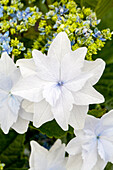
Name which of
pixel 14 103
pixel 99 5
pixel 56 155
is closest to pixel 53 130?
pixel 56 155

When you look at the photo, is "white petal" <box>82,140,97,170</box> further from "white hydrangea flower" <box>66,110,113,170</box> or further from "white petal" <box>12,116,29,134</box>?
"white petal" <box>12,116,29,134</box>

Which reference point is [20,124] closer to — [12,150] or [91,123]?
[91,123]

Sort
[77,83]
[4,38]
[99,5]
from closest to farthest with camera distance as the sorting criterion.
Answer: [77,83] → [4,38] → [99,5]

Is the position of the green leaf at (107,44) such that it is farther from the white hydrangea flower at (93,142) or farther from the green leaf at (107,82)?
the white hydrangea flower at (93,142)

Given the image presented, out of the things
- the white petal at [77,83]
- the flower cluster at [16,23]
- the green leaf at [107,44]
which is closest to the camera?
the white petal at [77,83]

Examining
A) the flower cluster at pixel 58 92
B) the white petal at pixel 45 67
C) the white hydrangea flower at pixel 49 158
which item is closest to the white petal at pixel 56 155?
the white hydrangea flower at pixel 49 158

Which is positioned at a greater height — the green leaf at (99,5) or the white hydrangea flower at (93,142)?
the green leaf at (99,5)

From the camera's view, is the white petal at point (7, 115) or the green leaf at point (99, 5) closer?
the white petal at point (7, 115)
